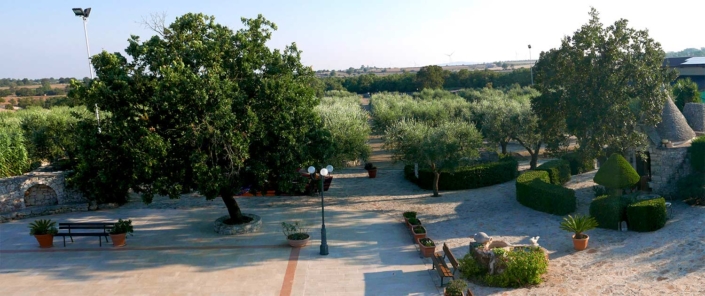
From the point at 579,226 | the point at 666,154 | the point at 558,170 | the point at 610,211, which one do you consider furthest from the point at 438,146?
the point at 666,154


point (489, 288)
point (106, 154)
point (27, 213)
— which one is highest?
point (106, 154)

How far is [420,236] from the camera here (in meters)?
19.0

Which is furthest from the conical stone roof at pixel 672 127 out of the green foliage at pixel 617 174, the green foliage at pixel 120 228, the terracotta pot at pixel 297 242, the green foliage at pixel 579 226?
the green foliage at pixel 120 228

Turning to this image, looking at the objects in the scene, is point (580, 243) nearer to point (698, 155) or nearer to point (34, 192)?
point (698, 155)

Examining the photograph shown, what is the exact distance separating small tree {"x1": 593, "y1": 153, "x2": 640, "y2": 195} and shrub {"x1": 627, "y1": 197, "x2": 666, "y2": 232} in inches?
81.1

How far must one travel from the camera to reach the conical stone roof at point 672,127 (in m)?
23.7

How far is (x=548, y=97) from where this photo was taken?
24.8 metres

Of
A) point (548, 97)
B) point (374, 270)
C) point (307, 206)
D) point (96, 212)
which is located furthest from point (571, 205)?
point (96, 212)

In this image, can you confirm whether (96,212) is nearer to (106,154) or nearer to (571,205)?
(106,154)

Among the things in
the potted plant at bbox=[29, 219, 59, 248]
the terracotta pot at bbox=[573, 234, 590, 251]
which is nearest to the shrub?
the terracotta pot at bbox=[573, 234, 590, 251]

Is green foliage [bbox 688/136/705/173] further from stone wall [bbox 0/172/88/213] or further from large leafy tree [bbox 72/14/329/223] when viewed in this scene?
stone wall [bbox 0/172/88/213]

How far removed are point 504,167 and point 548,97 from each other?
19.8 ft

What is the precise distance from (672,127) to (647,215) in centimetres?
763

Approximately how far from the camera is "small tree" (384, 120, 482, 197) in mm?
25016
